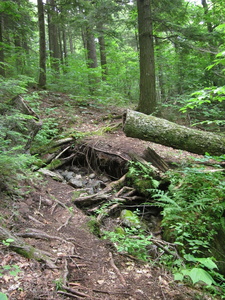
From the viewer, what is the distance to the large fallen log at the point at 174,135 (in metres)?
5.45

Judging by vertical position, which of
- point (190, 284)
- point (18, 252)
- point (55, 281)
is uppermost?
point (18, 252)

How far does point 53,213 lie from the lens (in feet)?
13.3

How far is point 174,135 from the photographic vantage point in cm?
575

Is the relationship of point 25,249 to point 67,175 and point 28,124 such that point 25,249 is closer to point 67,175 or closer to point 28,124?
point 67,175

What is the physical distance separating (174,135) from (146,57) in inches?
173

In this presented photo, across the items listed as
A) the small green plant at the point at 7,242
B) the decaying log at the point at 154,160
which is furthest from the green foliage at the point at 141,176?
the small green plant at the point at 7,242

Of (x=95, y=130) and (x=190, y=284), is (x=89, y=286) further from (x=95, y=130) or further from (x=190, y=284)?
(x=95, y=130)

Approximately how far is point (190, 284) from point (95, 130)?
610cm

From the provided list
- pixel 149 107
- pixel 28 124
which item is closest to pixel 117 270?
pixel 28 124

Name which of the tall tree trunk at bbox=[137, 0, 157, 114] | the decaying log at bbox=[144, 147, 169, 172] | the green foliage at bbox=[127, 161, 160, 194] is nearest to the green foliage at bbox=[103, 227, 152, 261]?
the green foliage at bbox=[127, 161, 160, 194]

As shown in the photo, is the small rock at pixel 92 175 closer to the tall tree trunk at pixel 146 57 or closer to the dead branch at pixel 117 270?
the dead branch at pixel 117 270

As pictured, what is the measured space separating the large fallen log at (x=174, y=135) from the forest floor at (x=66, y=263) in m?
2.79

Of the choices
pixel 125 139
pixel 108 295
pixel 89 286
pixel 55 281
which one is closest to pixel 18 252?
pixel 55 281

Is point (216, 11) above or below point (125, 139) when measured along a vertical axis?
above
